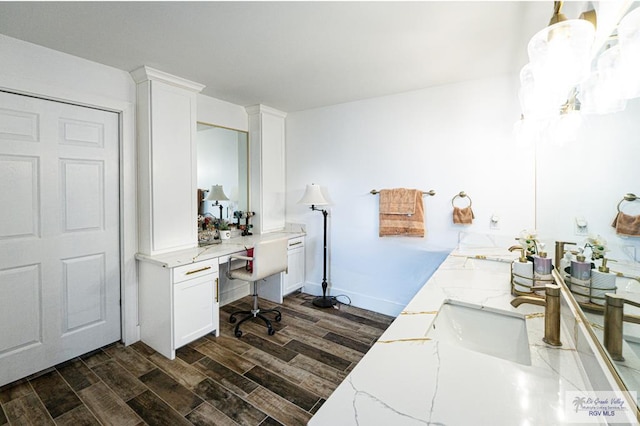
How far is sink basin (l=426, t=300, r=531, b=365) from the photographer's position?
122 cm

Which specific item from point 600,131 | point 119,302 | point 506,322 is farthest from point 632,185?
point 119,302

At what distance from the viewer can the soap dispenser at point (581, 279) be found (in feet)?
3.31

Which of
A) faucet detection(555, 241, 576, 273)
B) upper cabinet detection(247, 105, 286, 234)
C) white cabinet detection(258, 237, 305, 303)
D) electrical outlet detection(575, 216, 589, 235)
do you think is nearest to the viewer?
electrical outlet detection(575, 216, 589, 235)

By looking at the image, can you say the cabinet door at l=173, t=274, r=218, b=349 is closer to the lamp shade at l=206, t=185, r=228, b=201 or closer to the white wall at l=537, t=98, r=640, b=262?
the lamp shade at l=206, t=185, r=228, b=201

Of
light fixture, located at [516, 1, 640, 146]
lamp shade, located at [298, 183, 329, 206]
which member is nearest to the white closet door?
lamp shade, located at [298, 183, 329, 206]

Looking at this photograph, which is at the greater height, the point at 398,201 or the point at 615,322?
the point at 398,201

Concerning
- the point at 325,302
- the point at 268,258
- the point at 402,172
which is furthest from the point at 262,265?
the point at 402,172

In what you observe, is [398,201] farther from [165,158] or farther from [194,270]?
[165,158]

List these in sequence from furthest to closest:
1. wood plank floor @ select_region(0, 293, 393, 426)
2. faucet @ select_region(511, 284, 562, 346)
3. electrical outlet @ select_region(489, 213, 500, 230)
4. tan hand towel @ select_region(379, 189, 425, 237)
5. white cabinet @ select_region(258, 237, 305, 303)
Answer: white cabinet @ select_region(258, 237, 305, 303) < tan hand towel @ select_region(379, 189, 425, 237) < electrical outlet @ select_region(489, 213, 500, 230) < wood plank floor @ select_region(0, 293, 393, 426) < faucet @ select_region(511, 284, 562, 346)

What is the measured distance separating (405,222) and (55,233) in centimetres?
303

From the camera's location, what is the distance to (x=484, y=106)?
2639 millimetres

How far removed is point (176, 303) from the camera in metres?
2.32

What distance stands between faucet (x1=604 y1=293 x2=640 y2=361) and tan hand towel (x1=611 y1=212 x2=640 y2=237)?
7.8 inches

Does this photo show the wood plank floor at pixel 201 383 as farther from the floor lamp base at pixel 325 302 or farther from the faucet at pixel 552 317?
the faucet at pixel 552 317
